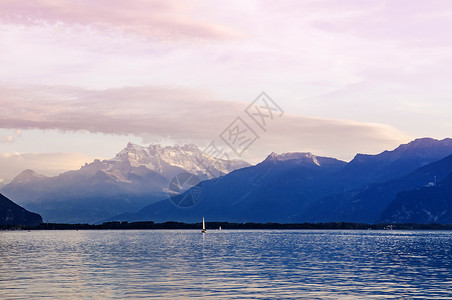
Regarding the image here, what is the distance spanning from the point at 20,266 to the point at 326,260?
59120mm

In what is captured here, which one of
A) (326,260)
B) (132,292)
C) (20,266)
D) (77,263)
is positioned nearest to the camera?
(132,292)

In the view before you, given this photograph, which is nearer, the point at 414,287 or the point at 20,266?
the point at 414,287

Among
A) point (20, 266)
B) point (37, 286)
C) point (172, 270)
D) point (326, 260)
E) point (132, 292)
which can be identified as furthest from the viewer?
point (326, 260)

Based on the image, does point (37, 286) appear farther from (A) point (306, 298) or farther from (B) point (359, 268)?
(B) point (359, 268)

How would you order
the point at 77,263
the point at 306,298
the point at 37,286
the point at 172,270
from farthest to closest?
1. the point at 77,263
2. the point at 172,270
3. the point at 37,286
4. the point at 306,298

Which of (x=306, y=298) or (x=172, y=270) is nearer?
(x=306, y=298)

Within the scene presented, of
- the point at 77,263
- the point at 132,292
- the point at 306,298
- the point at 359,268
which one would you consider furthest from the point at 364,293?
the point at 77,263

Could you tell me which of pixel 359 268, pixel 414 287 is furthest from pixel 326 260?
pixel 414 287

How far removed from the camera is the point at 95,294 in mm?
75938

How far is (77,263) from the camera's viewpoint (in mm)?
121688

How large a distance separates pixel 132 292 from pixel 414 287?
3654cm

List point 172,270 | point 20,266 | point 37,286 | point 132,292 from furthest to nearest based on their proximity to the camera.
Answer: point 20,266 → point 172,270 → point 37,286 → point 132,292

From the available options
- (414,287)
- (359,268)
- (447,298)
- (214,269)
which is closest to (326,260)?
(359,268)

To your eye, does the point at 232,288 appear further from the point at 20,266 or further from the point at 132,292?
the point at 20,266
